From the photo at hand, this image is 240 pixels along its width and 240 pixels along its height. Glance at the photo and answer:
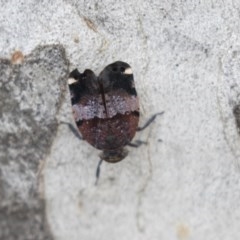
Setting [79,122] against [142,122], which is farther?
[142,122]

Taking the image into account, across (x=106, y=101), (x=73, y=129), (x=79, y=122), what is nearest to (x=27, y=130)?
(x=73, y=129)

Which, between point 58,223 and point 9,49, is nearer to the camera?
point 9,49

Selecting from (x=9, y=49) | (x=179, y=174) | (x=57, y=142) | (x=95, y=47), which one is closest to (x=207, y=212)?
(x=179, y=174)

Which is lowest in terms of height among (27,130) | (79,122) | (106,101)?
(27,130)

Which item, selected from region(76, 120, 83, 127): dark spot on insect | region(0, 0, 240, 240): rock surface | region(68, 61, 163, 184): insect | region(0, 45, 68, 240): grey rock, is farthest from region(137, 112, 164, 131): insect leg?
region(0, 45, 68, 240): grey rock

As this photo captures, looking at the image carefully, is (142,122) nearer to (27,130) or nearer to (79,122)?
(79,122)

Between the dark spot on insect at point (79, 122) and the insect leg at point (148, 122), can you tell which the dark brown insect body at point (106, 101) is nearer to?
the dark spot on insect at point (79, 122)

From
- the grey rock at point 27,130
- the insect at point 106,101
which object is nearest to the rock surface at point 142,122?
the grey rock at point 27,130

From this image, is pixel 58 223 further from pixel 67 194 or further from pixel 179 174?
pixel 179 174

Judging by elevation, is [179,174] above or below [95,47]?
below
